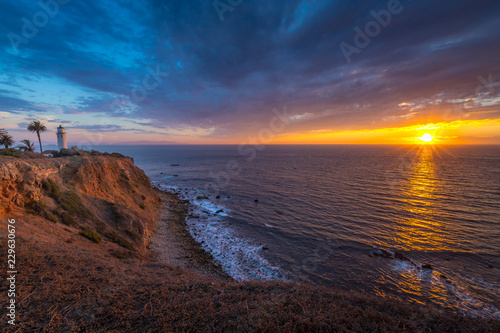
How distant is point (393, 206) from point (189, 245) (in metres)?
35.5

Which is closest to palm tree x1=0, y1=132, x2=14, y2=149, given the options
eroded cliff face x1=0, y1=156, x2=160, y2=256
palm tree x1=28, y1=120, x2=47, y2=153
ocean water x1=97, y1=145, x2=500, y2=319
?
palm tree x1=28, y1=120, x2=47, y2=153

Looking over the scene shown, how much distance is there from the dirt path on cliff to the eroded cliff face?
1.55 meters

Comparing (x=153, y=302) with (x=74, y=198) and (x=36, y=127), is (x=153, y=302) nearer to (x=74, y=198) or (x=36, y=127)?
(x=74, y=198)

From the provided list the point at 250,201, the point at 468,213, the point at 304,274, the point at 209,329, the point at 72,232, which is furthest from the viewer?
the point at 250,201

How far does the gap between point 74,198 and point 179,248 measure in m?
11.3

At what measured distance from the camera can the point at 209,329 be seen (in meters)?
5.83

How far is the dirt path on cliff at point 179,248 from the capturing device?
58.5ft

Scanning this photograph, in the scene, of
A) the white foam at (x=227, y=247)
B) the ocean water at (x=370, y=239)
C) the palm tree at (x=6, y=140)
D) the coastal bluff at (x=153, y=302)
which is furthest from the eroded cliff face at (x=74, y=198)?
the palm tree at (x=6, y=140)

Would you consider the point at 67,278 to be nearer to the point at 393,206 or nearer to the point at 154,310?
the point at 154,310

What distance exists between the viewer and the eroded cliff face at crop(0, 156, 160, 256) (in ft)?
45.1

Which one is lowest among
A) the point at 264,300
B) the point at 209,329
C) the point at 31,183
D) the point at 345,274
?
the point at 345,274

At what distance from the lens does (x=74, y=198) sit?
1798 centimetres

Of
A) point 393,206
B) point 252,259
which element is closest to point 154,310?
point 252,259

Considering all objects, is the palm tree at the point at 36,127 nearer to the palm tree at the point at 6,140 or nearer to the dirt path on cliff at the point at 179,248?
the palm tree at the point at 6,140
